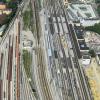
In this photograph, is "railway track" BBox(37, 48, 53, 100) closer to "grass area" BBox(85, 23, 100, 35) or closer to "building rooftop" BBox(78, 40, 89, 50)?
"building rooftop" BBox(78, 40, 89, 50)

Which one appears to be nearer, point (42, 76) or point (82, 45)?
point (42, 76)

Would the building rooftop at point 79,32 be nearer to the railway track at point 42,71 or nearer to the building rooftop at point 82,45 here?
the building rooftop at point 82,45

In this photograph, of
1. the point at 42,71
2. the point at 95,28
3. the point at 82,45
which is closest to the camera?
the point at 42,71

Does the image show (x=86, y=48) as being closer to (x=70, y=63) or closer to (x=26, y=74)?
(x=70, y=63)

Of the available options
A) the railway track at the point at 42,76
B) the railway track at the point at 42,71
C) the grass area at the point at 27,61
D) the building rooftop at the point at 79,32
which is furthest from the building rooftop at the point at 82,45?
the grass area at the point at 27,61

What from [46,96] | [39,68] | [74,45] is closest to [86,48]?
[74,45]

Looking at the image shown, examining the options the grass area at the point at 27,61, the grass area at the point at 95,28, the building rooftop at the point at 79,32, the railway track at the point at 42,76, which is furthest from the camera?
the grass area at the point at 95,28

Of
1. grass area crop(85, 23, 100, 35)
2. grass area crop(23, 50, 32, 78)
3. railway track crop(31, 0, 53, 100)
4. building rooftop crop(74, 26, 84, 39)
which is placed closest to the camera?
railway track crop(31, 0, 53, 100)

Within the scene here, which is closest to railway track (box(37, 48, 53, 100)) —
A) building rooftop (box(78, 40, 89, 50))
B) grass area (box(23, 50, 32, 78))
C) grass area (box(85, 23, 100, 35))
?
grass area (box(23, 50, 32, 78))

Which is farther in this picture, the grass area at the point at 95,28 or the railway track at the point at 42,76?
the grass area at the point at 95,28

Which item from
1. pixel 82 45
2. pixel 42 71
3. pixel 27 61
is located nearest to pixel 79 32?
pixel 82 45

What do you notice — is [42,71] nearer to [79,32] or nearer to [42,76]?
[42,76]

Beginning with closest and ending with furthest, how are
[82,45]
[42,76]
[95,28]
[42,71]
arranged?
1. [42,76]
2. [42,71]
3. [82,45]
4. [95,28]
